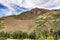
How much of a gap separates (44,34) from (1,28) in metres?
1.01

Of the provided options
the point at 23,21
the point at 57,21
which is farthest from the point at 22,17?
the point at 57,21

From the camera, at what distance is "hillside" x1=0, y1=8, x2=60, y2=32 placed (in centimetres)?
526

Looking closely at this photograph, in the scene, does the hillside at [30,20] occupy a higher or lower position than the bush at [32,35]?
higher

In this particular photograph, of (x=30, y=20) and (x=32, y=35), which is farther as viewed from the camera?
(x=30, y=20)

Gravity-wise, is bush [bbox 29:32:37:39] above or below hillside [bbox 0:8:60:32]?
below

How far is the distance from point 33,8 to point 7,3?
635 mm

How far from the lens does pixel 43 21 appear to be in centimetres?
530

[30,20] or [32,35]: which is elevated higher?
[30,20]

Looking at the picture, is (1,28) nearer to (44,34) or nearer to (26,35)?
(26,35)

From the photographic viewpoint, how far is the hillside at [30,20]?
5.26m

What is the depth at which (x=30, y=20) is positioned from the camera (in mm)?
5359

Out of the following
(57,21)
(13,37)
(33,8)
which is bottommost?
(13,37)

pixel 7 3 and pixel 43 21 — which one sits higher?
pixel 7 3

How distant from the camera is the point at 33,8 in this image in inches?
215
